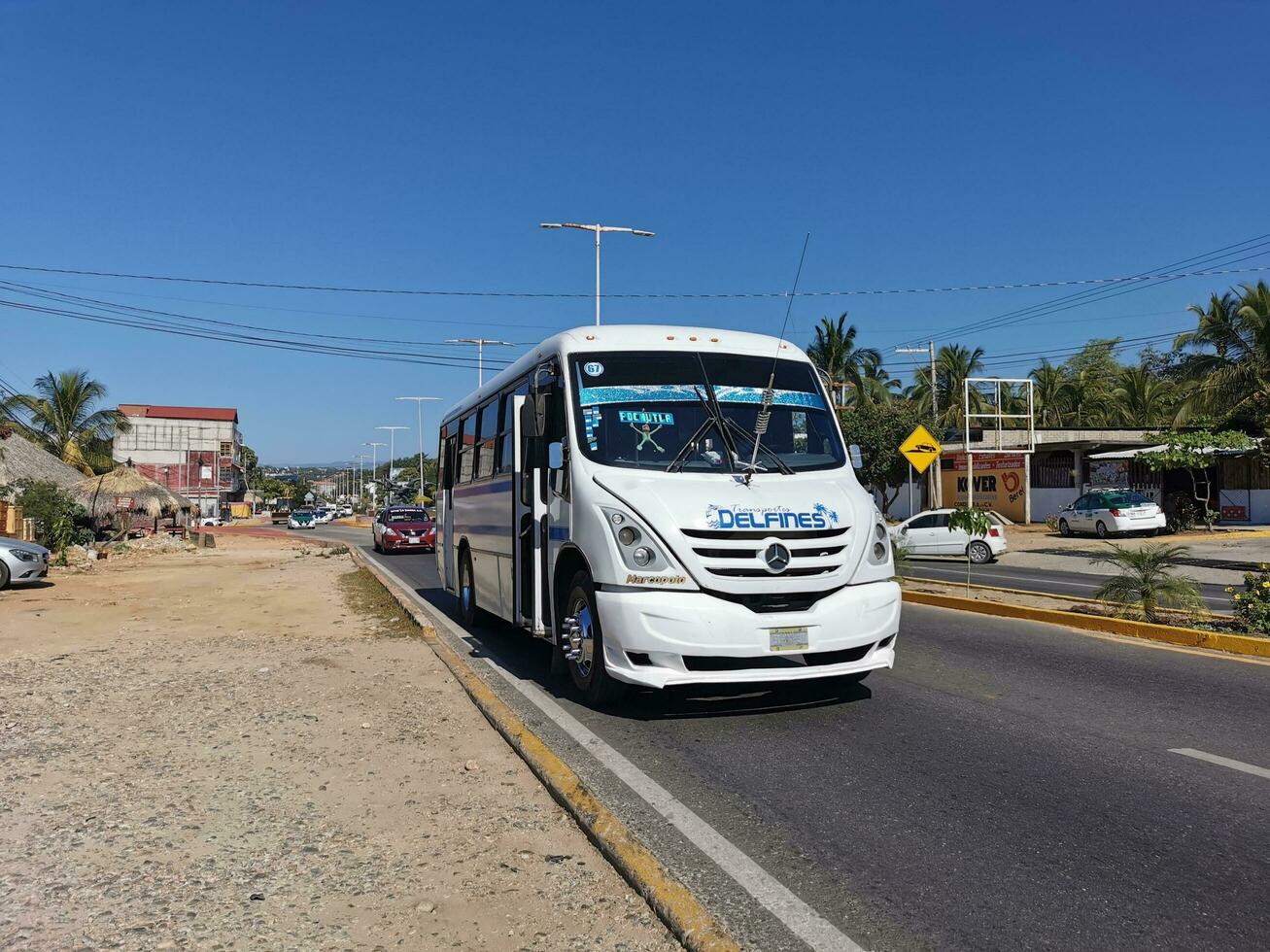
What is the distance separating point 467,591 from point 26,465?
29329 millimetres

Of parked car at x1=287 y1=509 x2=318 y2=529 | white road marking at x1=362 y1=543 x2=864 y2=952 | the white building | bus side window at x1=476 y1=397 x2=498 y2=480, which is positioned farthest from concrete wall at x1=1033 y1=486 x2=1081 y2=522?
the white building

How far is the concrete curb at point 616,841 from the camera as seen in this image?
3397mm

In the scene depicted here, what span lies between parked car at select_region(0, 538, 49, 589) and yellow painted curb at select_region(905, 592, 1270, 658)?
627 inches

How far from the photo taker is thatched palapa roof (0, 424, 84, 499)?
31.4m

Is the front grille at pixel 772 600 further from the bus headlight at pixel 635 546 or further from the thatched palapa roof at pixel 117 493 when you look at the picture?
the thatched palapa roof at pixel 117 493

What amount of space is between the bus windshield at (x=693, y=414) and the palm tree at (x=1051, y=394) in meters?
53.7

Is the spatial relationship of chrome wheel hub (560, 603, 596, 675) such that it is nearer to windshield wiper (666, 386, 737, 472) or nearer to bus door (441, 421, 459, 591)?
windshield wiper (666, 386, 737, 472)

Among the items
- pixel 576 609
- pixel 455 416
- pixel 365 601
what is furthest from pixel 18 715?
pixel 365 601

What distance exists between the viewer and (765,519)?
6.24 metres

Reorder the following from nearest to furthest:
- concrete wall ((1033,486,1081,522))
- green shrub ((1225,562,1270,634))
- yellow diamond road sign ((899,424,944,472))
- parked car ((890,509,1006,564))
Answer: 1. green shrub ((1225,562,1270,634))
2. yellow diamond road sign ((899,424,944,472))
3. parked car ((890,509,1006,564))
4. concrete wall ((1033,486,1081,522))

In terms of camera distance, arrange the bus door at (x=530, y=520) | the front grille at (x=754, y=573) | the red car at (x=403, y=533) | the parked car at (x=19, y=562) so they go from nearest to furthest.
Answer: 1. the front grille at (x=754, y=573)
2. the bus door at (x=530, y=520)
3. the parked car at (x=19, y=562)
4. the red car at (x=403, y=533)

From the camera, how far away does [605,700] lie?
6.82 m

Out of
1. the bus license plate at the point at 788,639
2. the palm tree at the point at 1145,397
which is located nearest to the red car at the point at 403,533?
the bus license plate at the point at 788,639

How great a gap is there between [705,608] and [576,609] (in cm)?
126
